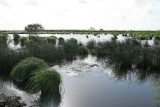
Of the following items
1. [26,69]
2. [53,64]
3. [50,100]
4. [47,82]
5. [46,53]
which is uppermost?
[46,53]

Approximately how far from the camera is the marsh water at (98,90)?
18.4ft

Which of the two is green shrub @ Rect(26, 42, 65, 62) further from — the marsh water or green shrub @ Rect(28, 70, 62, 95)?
green shrub @ Rect(28, 70, 62, 95)

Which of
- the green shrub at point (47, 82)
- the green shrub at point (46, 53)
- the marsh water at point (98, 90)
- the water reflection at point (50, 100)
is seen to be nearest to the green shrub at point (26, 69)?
the marsh water at point (98, 90)

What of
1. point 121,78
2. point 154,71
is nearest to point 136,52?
point 154,71

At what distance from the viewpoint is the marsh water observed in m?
5.59

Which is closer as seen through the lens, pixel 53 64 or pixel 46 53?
pixel 53 64

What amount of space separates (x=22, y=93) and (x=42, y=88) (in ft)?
2.74

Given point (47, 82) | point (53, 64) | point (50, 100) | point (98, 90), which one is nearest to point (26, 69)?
point (47, 82)

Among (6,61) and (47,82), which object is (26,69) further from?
(6,61)

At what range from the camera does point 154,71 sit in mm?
9469

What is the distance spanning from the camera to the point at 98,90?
673 centimetres

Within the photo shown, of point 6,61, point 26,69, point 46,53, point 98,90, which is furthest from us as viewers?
point 46,53

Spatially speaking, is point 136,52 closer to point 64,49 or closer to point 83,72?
point 83,72

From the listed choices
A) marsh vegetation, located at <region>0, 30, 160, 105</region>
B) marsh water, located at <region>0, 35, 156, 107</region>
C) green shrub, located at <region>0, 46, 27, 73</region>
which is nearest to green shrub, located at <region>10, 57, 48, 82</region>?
marsh vegetation, located at <region>0, 30, 160, 105</region>
